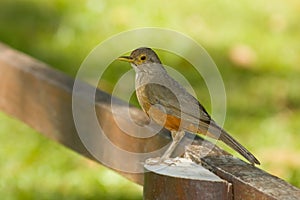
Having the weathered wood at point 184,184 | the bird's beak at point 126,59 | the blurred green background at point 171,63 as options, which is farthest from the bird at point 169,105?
the blurred green background at point 171,63

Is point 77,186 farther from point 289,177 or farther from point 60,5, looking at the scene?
point 60,5

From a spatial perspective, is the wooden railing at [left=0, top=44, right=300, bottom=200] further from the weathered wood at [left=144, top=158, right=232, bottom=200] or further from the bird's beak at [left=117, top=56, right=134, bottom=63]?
the bird's beak at [left=117, top=56, right=134, bottom=63]

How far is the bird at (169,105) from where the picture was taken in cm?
355

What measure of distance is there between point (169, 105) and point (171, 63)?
12.5 ft

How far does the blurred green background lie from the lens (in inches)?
222

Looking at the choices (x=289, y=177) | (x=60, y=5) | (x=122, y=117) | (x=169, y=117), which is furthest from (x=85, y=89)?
(x=60, y=5)

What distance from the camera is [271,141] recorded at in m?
6.27

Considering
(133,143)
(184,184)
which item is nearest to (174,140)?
(133,143)

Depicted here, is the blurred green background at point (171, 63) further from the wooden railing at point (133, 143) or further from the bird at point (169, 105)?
the bird at point (169, 105)

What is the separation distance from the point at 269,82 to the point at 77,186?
2342 mm

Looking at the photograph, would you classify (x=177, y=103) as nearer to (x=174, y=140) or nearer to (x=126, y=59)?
(x=174, y=140)

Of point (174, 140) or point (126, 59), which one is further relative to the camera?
point (126, 59)

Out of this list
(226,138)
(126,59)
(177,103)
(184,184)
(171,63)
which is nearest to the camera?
Result: (184,184)

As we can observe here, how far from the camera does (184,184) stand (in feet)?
9.50
